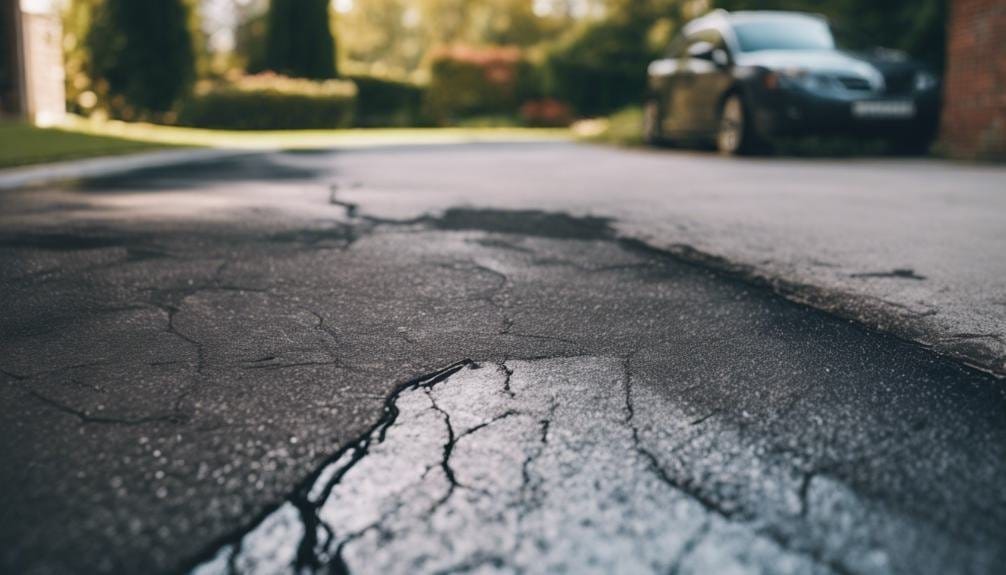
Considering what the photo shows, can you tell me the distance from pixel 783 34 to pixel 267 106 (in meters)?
12.2

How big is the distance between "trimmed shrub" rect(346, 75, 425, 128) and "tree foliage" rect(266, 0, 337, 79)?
5.02 feet

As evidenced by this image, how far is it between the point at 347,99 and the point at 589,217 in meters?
16.8

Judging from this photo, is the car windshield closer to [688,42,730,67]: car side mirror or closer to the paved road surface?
[688,42,730,67]: car side mirror

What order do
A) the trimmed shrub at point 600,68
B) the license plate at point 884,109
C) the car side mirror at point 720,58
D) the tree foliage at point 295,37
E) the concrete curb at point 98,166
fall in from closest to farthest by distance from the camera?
the concrete curb at point 98,166
the license plate at point 884,109
the car side mirror at point 720,58
the tree foliage at point 295,37
the trimmed shrub at point 600,68

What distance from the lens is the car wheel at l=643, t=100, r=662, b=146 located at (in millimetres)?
13172

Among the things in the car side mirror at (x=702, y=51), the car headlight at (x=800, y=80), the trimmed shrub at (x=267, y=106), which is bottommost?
the trimmed shrub at (x=267, y=106)

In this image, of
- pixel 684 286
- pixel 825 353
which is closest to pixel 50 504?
pixel 825 353

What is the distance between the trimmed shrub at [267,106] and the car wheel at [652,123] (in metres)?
9.34

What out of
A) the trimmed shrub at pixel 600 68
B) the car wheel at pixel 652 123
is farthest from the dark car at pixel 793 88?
the trimmed shrub at pixel 600 68

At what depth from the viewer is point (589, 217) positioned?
554cm

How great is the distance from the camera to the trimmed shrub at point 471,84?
28.0 m

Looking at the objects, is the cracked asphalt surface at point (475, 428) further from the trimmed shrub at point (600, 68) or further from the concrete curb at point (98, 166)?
the trimmed shrub at point (600, 68)

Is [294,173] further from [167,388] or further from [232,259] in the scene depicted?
[167,388]

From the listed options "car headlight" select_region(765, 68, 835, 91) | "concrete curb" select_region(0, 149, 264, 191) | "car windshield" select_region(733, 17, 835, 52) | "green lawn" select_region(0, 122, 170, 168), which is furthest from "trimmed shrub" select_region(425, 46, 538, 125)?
"car headlight" select_region(765, 68, 835, 91)
